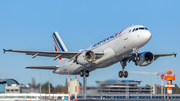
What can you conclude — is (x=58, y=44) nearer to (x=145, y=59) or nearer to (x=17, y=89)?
(x=17, y=89)

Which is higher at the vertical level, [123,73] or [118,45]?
[118,45]

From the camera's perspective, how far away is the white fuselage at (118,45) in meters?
36.6

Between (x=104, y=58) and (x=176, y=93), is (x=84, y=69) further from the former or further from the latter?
(x=176, y=93)

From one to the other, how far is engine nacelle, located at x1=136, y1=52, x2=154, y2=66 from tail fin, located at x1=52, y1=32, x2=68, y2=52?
17.3 meters

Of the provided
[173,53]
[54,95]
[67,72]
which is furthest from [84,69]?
[54,95]

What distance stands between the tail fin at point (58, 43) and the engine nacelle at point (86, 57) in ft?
50.1

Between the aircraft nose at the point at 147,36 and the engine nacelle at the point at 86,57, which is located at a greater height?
the aircraft nose at the point at 147,36

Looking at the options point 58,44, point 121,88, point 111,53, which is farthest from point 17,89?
point 111,53

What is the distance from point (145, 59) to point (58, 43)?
20670mm

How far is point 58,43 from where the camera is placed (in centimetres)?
5775

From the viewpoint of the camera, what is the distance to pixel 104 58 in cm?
4044

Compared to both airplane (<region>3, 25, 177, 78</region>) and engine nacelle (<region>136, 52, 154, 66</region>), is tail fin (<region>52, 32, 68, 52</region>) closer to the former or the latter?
airplane (<region>3, 25, 177, 78</region>)

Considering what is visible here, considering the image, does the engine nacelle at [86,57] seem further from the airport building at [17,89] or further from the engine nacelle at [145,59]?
the airport building at [17,89]

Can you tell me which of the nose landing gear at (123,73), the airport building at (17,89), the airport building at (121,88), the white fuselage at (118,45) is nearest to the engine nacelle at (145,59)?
the nose landing gear at (123,73)
